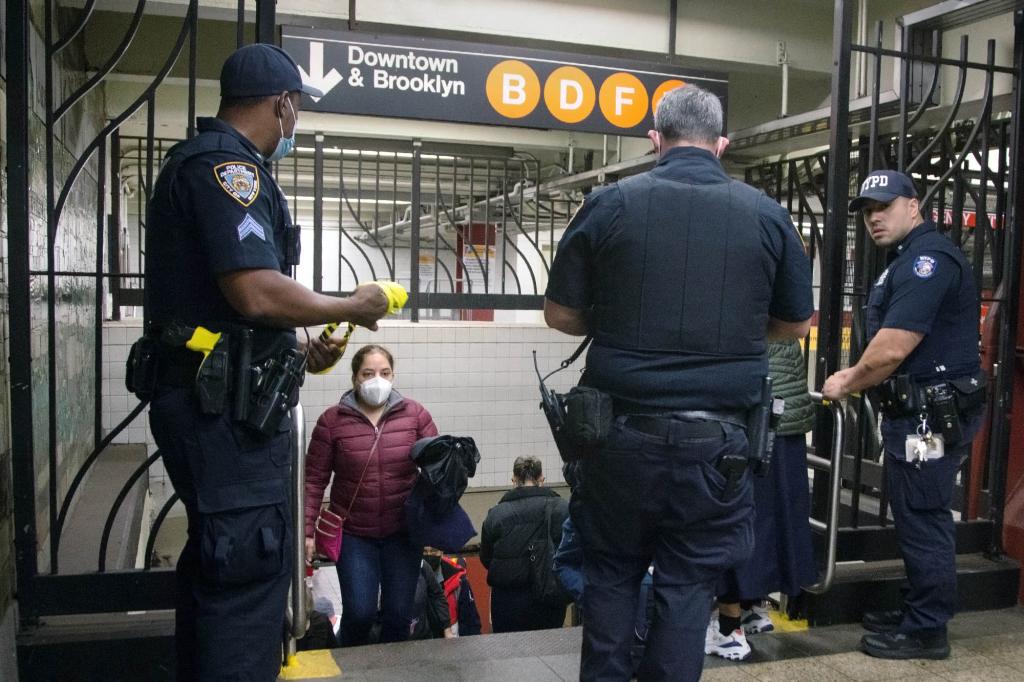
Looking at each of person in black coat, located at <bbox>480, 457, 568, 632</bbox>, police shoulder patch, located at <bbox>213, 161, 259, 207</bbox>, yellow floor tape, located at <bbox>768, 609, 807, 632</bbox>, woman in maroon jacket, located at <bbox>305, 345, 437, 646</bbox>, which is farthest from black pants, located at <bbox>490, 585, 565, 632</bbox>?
police shoulder patch, located at <bbox>213, 161, 259, 207</bbox>

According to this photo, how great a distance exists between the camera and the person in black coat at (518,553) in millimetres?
4023

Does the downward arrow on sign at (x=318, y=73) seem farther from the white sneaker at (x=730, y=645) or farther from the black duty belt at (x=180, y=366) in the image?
the white sneaker at (x=730, y=645)

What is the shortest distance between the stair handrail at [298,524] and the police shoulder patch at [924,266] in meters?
2.04

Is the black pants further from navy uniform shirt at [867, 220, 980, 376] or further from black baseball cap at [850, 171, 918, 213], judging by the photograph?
black baseball cap at [850, 171, 918, 213]

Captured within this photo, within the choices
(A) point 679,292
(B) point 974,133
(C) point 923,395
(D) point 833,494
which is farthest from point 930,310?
(A) point 679,292

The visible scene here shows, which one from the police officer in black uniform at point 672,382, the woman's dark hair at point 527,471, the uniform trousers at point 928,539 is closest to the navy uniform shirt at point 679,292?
the police officer in black uniform at point 672,382

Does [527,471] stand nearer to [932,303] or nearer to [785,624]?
[785,624]

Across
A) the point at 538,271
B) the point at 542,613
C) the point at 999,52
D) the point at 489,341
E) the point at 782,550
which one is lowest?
the point at 542,613

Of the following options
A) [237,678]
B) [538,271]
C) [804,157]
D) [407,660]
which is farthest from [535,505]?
[538,271]

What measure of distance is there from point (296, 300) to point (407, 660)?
5.07ft

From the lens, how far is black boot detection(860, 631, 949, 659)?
300 cm

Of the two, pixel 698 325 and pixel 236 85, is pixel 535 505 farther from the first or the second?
pixel 236 85

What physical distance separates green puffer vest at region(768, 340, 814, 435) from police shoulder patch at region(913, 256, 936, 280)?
0.45m

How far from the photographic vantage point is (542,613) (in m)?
4.11
